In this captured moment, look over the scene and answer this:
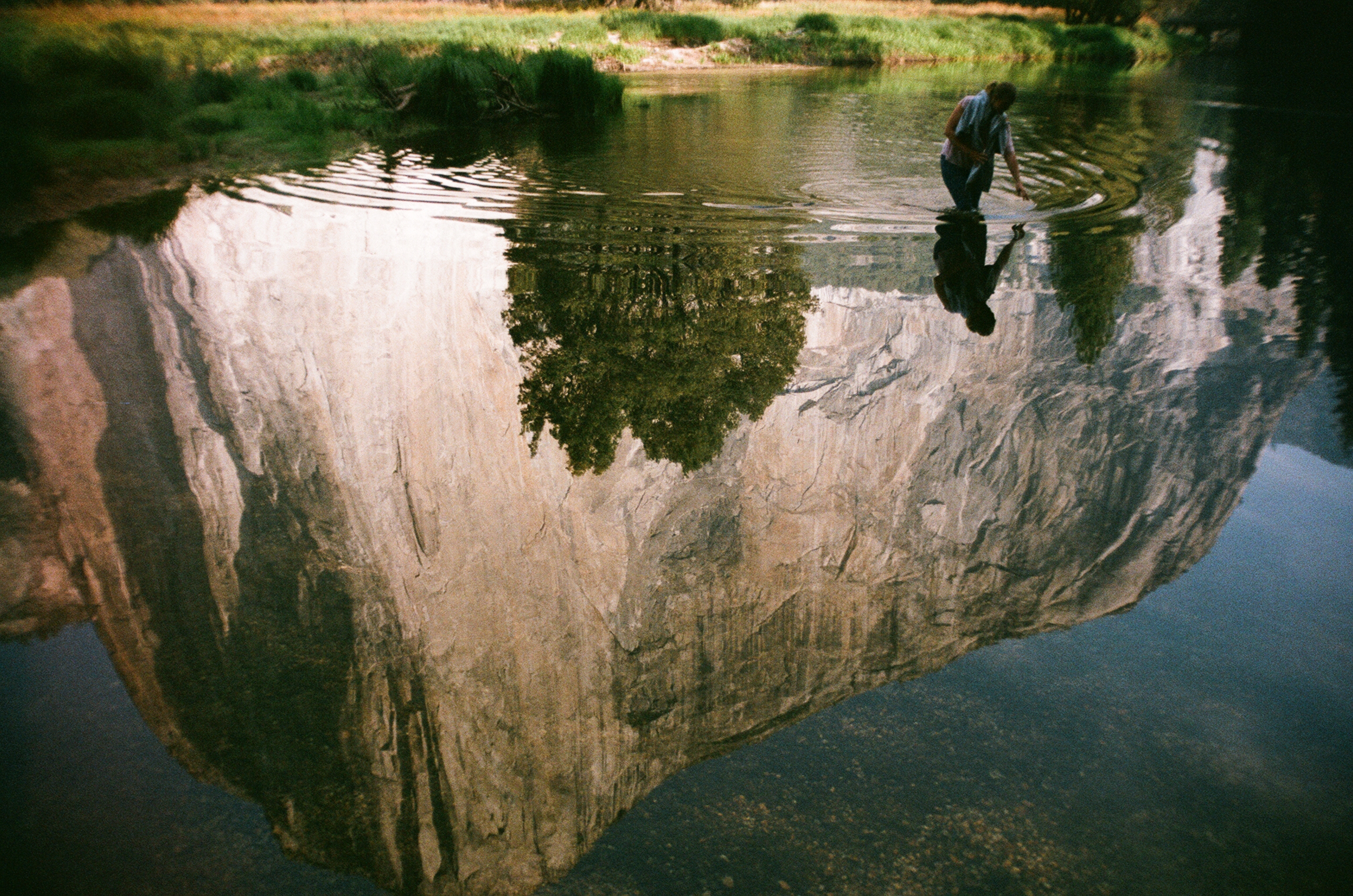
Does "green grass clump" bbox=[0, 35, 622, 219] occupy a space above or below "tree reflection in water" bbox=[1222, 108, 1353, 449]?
above

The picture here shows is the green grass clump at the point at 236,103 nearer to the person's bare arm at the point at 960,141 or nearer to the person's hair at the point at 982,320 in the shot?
the person's bare arm at the point at 960,141

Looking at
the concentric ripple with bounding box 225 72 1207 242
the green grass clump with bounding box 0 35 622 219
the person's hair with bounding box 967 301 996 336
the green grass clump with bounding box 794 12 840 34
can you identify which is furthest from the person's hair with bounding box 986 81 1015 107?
the green grass clump with bounding box 794 12 840 34

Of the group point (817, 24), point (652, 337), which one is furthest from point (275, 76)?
point (817, 24)

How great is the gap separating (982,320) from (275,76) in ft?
59.7

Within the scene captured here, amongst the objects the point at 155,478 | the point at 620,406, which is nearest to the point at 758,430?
the point at 620,406

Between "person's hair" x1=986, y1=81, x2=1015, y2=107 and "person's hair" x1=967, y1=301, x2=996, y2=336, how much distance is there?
259cm

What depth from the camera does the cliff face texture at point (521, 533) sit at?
310cm

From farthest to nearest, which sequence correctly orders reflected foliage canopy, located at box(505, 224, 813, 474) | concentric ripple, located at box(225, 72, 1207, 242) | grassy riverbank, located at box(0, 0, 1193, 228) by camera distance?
1. grassy riverbank, located at box(0, 0, 1193, 228)
2. concentric ripple, located at box(225, 72, 1207, 242)
3. reflected foliage canopy, located at box(505, 224, 813, 474)

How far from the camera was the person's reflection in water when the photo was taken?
6621 mm

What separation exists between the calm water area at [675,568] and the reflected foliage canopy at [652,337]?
0.13 ft

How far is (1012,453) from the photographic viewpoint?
4.79 meters

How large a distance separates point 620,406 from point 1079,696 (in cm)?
308

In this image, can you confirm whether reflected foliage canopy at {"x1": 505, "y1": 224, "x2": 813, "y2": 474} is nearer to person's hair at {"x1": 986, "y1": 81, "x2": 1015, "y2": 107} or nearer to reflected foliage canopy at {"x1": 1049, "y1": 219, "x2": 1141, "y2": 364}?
reflected foliage canopy at {"x1": 1049, "y1": 219, "x2": 1141, "y2": 364}

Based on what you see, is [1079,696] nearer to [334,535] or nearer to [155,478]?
[334,535]
